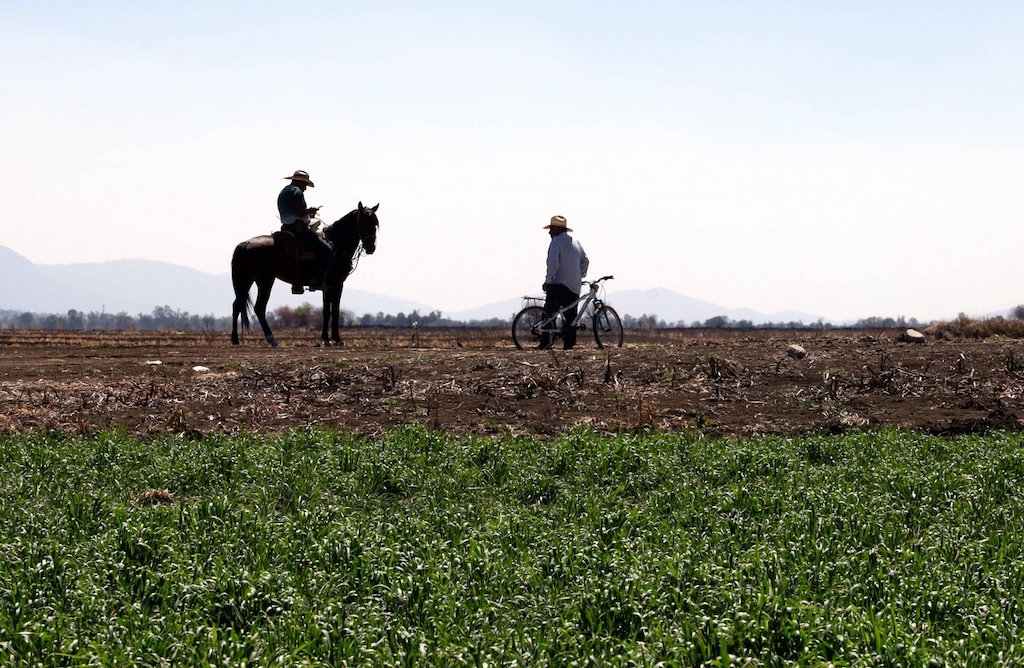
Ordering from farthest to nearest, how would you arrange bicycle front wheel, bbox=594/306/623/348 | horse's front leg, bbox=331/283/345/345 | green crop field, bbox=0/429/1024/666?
horse's front leg, bbox=331/283/345/345, bicycle front wheel, bbox=594/306/623/348, green crop field, bbox=0/429/1024/666

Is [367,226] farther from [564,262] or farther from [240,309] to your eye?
[564,262]

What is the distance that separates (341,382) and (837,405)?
23.8 ft

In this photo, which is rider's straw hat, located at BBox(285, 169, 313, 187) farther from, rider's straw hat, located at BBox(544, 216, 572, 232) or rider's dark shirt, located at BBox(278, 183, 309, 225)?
rider's straw hat, located at BBox(544, 216, 572, 232)

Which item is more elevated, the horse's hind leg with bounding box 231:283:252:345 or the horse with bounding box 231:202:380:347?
the horse with bounding box 231:202:380:347

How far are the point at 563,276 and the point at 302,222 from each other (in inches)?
261

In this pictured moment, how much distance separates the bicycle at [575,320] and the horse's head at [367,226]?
456cm

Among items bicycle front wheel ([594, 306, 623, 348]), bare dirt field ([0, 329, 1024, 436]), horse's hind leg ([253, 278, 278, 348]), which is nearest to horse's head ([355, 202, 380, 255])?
horse's hind leg ([253, 278, 278, 348])

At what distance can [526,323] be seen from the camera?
78.2ft

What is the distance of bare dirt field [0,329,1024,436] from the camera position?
47.8 ft

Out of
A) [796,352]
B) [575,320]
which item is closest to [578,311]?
[575,320]

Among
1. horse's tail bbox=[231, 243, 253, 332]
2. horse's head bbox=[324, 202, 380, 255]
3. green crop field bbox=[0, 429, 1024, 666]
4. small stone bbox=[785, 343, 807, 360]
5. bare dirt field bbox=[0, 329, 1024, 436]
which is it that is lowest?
green crop field bbox=[0, 429, 1024, 666]

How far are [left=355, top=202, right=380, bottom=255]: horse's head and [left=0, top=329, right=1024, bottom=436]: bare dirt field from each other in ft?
25.0

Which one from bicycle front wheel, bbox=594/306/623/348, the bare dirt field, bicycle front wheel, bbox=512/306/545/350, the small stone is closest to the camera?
the bare dirt field

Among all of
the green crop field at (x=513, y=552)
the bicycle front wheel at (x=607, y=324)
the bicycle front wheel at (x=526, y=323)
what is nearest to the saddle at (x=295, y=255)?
the bicycle front wheel at (x=526, y=323)
